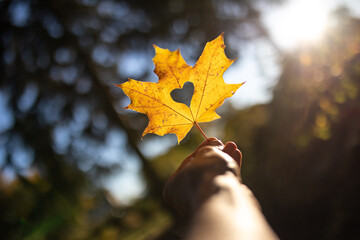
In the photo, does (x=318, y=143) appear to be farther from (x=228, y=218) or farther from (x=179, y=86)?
(x=228, y=218)

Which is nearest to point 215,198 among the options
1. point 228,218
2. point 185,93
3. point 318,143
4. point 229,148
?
point 228,218

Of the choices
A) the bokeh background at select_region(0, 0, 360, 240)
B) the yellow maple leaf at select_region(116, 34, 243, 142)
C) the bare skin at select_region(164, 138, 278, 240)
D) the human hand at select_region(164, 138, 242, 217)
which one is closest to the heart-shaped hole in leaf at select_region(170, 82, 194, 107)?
the bokeh background at select_region(0, 0, 360, 240)

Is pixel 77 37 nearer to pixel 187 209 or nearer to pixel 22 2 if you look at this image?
pixel 22 2

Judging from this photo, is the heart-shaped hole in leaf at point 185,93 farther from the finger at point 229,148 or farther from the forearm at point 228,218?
the forearm at point 228,218

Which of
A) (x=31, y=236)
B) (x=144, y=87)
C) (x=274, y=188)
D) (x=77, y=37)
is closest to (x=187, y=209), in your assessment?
(x=144, y=87)

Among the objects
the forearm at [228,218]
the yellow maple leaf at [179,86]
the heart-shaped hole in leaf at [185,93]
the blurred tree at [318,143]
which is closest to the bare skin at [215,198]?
the forearm at [228,218]

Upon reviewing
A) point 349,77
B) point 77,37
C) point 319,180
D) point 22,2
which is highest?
point 22,2

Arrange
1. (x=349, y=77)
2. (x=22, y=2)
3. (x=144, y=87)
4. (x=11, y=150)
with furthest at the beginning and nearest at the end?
1. (x=22, y=2)
2. (x=11, y=150)
3. (x=349, y=77)
4. (x=144, y=87)
